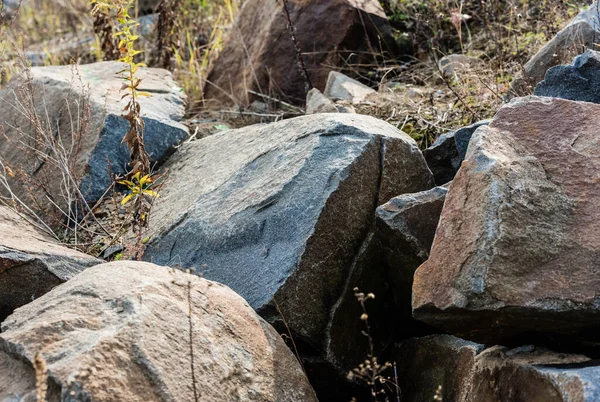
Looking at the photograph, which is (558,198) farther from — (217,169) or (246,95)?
(246,95)

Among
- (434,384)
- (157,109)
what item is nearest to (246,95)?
(157,109)

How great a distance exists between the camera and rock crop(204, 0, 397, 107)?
241 inches

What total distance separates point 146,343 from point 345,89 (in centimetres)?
343

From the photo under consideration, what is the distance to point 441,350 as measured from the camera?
3254 millimetres

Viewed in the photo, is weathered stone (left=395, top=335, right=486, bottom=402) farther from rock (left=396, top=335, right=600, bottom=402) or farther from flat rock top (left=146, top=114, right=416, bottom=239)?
flat rock top (left=146, top=114, right=416, bottom=239)

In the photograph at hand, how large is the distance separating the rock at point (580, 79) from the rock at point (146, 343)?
1.76 meters

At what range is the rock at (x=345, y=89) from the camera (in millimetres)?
5516

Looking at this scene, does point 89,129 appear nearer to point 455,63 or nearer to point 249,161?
point 249,161

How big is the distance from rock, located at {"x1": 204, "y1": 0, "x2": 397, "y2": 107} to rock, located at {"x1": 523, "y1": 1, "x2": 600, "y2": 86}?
1664 millimetres

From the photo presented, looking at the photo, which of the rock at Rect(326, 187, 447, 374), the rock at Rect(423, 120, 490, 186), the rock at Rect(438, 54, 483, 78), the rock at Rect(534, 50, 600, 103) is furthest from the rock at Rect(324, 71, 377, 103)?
the rock at Rect(326, 187, 447, 374)

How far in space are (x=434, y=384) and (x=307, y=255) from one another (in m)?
0.69

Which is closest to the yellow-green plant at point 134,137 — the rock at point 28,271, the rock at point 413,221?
the rock at point 28,271

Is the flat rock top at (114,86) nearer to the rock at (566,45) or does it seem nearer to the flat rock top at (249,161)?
the flat rock top at (249,161)

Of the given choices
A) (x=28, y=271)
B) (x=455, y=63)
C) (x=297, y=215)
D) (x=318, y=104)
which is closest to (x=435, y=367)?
(x=297, y=215)
